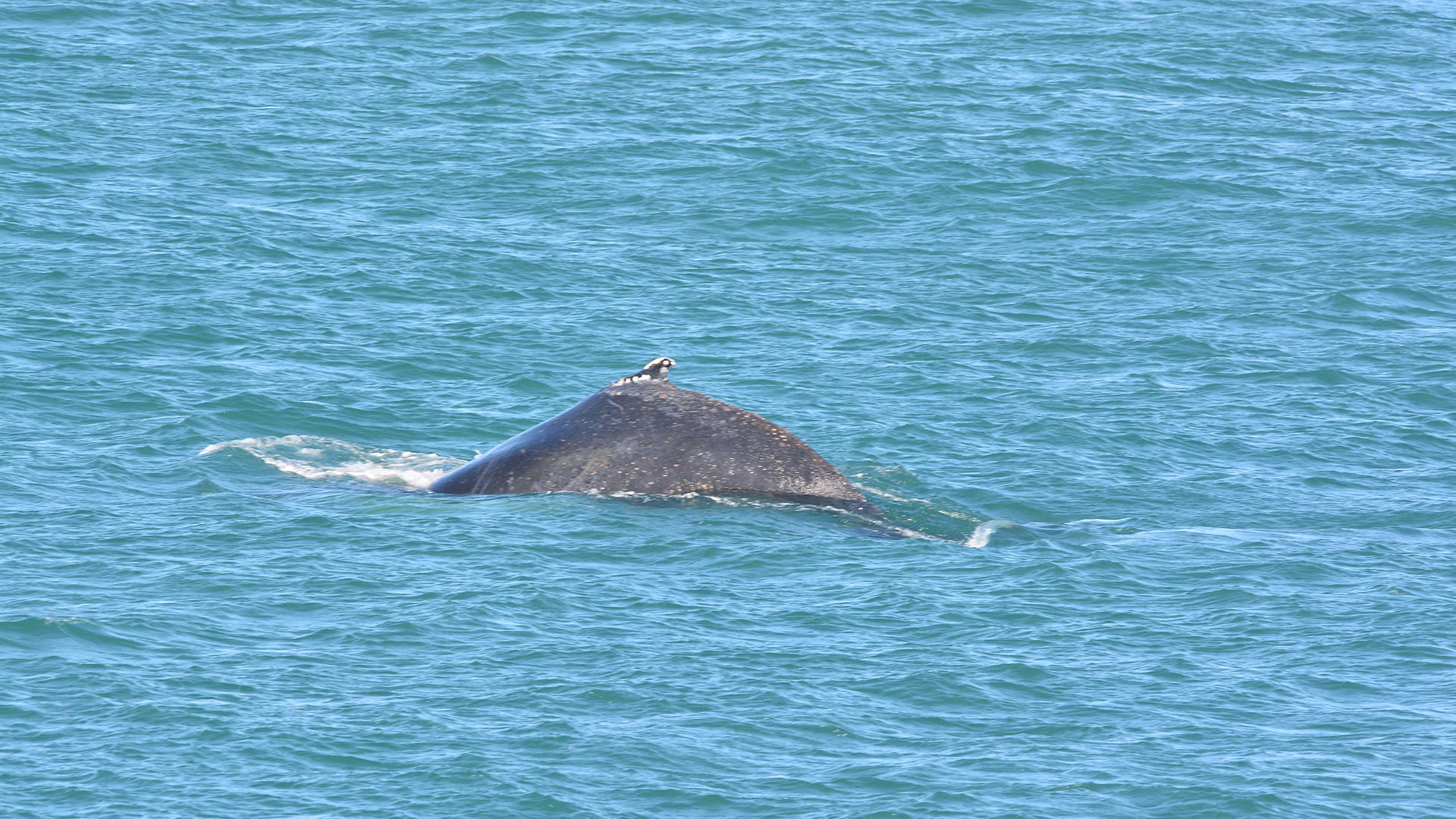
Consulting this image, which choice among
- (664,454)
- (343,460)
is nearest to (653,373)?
(664,454)

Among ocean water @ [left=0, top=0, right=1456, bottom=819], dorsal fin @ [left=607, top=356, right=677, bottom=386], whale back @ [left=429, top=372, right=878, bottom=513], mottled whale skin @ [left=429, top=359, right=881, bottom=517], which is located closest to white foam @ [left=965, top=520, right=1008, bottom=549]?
ocean water @ [left=0, top=0, right=1456, bottom=819]

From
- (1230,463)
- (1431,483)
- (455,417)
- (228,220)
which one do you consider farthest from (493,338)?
(1431,483)

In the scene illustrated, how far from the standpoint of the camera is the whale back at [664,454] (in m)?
16.0

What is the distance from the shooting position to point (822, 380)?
2256cm

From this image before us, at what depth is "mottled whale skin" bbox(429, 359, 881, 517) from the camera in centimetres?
1605

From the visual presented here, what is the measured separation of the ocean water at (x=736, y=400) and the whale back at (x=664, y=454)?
0.28 m

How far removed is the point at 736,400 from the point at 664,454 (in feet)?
18.7

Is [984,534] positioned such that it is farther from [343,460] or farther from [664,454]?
[343,460]

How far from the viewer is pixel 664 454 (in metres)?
16.1

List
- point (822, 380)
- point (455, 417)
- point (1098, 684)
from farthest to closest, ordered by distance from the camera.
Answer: point (822, 380) → point (455, 417) → point (1098, 684)

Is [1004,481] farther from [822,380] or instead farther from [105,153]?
[105,153]

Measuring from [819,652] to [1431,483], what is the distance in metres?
8.65

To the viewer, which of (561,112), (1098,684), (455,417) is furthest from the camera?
(561,112)

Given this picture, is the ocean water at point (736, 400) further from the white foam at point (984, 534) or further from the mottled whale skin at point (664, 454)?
the mottled whale skin at point (664, 454)
